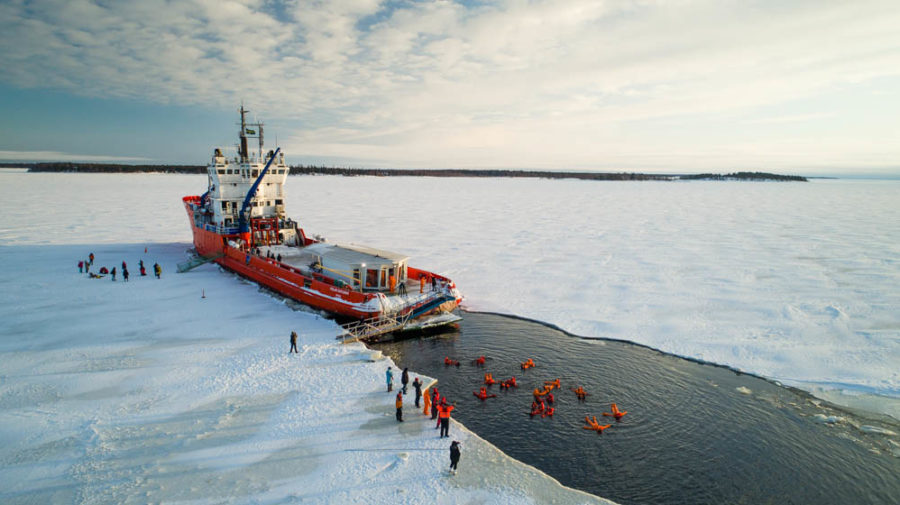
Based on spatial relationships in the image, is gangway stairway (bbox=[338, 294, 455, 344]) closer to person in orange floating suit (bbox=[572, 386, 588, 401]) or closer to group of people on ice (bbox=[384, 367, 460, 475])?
group of people on ice (bbox=[384, 367, 460, 475])

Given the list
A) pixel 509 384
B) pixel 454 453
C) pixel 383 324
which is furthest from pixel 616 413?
pixel 383 324

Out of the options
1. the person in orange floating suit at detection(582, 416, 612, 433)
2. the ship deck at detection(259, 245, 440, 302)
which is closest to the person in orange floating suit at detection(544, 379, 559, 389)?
the person in orange floating suit at detection(582, 416, 612, 433)

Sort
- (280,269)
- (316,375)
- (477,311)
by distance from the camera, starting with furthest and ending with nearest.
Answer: (280,269) < (477,311) < (316,375)

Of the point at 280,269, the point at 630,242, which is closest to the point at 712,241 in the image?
the point at 630,242

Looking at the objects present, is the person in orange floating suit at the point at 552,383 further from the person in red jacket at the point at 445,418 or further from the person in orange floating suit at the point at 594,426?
the person in red jacket at the point at 445,418

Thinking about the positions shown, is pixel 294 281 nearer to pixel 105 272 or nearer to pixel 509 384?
pixel 105 272

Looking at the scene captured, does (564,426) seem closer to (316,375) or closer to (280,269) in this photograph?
(316,375)
